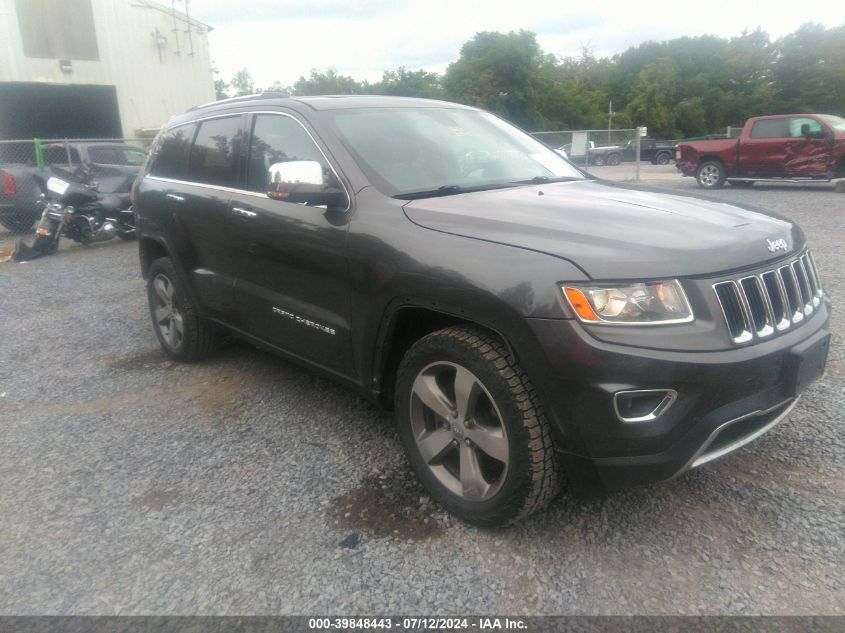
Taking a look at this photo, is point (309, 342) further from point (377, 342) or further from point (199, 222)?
point (199, 222)

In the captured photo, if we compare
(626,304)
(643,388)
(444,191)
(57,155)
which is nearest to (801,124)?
(444,191)

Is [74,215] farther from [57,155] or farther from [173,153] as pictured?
[173,153]

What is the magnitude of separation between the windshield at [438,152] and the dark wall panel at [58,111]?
22.2 m

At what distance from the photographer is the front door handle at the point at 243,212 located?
3.65 metres

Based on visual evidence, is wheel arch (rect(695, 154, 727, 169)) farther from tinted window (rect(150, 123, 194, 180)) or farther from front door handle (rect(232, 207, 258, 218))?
front door handle (rect(232, 207, 258, 218))

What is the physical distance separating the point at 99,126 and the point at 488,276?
25.9 meters

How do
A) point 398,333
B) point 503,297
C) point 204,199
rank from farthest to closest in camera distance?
point 204,199
point 398,333
point 503,297

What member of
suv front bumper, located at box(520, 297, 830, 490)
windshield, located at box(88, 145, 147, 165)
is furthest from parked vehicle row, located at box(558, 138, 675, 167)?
suv front bumper, located at box(520, 297, 830, 490)

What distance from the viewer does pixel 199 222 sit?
4.17 meters

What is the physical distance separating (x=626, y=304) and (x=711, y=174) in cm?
1576

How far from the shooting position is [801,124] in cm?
1459

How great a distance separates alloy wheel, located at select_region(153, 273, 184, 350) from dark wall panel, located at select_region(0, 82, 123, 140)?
2050 centimetres

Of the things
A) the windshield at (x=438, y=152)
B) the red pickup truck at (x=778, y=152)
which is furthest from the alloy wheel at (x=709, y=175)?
the windshield at (x=438, y=152)

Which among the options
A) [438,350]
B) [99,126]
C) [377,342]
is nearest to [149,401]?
[377,342]
